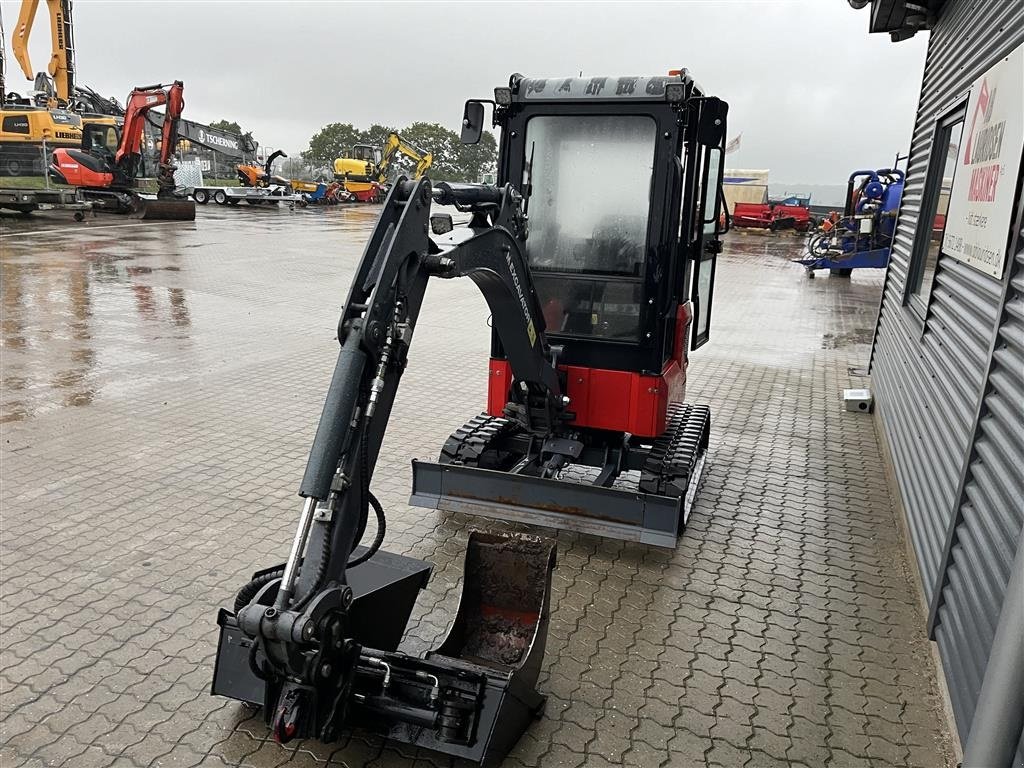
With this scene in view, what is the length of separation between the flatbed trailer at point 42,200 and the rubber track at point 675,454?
24649mm

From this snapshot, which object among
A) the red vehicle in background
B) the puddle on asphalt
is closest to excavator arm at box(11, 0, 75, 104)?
the red vehicle in background

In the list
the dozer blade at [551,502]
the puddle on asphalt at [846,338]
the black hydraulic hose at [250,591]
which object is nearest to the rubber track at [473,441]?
the dozer blade at [551,502]

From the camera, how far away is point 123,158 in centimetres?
2639

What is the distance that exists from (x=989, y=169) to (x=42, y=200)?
89.5 ft

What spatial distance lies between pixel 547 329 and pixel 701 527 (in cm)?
175

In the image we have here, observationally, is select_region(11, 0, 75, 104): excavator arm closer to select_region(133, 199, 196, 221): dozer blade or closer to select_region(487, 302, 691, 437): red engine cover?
select_region(133, 199, 196, 221): dozer blade

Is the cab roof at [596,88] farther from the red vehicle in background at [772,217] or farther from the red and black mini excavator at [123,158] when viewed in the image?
the red vehicle in background at [772,217]

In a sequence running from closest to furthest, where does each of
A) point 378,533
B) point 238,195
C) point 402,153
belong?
point 378,533 < point 238,195 < point 402,153

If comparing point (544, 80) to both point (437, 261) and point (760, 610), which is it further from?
point (760, 610)

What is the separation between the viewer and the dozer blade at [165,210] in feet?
90.5

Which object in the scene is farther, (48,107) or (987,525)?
(48,107)

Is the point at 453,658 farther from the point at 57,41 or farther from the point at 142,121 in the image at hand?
the point at 57,41

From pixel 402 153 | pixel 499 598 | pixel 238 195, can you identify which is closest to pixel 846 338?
pixel 499 598

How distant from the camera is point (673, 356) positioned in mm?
5695
